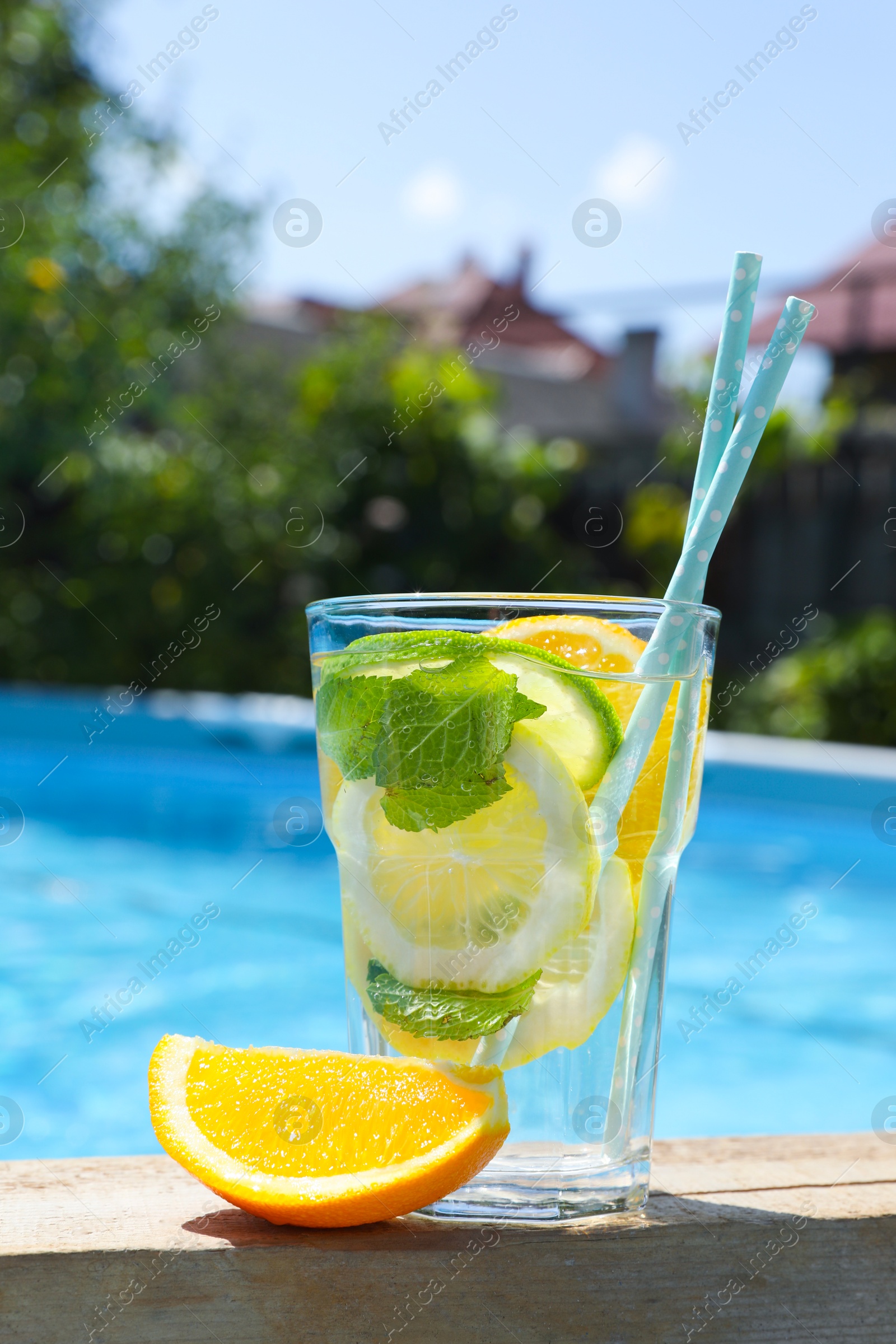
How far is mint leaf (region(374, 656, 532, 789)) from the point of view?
791 millimetres

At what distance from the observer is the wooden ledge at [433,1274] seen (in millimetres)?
729

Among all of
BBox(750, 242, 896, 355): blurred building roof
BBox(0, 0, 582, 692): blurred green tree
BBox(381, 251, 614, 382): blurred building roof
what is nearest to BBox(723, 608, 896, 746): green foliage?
BBox(0, 0, 582, 692): blurred green tree

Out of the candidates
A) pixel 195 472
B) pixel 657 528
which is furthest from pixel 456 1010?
pixel 195 472

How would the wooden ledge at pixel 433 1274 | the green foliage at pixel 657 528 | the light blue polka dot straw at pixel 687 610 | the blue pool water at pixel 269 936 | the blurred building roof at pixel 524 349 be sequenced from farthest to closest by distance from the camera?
1. the blurred building roof at pixel 524 349
2. the green foliage at pixel 657 528
3. the blue pool water at pixel 269 936
4. the light blue polka dot straw at pixel 687 610
5. the wooden ledge at pixel 433 1274

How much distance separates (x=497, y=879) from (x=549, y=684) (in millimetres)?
141

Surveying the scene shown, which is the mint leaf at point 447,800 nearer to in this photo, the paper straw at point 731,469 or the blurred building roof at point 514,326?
the paper straw at point 731,469

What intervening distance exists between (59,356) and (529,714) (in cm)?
842

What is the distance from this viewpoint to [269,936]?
4.48 metres

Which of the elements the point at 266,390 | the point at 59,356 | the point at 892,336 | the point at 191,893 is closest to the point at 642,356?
the point at 892,336

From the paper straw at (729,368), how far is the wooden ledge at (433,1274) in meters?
0.51

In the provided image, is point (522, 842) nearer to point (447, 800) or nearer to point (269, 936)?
point (447, 800)

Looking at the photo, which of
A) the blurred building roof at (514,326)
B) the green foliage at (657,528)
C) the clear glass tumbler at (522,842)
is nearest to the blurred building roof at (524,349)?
the blurred building roof at (514,326)

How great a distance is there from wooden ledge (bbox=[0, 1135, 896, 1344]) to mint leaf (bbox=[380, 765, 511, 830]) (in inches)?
11.0

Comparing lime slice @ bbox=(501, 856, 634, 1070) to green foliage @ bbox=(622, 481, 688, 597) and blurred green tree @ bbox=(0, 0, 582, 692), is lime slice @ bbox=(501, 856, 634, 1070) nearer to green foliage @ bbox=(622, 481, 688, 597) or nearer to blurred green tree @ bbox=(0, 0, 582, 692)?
blurred green tree @ bbox=(0, 0, 582, 692)
